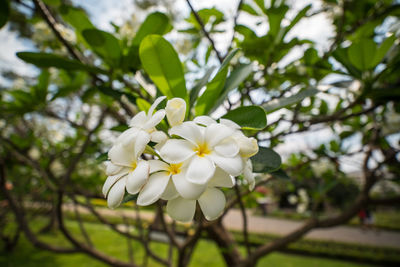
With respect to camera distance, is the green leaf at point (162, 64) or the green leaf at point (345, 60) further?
the green leaf at point (345, 60)

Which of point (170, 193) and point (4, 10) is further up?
point (4, 10)

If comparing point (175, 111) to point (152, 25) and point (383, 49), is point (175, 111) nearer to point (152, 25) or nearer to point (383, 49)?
point (152, 25)

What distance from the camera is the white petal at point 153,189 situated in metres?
0.40

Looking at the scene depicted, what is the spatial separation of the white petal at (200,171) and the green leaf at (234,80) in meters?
0.26

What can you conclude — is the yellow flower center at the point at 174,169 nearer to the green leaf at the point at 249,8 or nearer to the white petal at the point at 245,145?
the white petal at the point at 245,145

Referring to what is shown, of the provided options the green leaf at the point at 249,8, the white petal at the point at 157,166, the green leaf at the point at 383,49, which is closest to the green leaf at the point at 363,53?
the green leaf at the point at 383,49

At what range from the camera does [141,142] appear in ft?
1.39

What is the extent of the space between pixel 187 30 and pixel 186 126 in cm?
84

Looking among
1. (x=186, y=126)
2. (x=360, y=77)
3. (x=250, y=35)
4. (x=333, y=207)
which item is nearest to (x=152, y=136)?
(x=186, y=126)

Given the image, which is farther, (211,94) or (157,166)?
(211,94)

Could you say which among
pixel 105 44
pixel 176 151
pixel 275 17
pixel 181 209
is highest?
pixel 275 17

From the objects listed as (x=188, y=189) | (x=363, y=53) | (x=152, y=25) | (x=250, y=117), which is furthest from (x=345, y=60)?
(x=188, y=189)

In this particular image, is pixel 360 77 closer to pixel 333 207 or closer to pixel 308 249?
pixel 308 249

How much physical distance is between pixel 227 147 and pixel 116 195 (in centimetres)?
22
